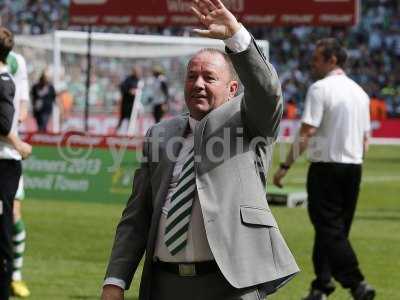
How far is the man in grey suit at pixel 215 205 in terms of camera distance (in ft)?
17.5

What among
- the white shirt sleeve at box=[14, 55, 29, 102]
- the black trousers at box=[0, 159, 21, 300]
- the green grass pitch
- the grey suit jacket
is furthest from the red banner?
the grey suit jacket

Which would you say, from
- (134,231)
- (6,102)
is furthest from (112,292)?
(6,102)

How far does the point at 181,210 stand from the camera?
5.44 metres

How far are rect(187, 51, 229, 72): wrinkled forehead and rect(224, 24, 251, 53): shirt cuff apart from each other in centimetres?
30

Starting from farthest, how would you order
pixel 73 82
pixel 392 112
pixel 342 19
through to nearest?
1. pixel 392 112
2. pixel 73 82
3. pixel 342 19

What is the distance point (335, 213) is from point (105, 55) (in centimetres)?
2546

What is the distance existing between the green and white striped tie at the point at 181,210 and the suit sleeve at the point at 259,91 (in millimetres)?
389

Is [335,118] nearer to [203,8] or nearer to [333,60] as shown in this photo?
[333,60]

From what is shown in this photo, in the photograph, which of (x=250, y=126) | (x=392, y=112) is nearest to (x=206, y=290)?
(x=250, y=126)

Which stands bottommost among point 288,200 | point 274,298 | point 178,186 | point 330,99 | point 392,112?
point 392,112

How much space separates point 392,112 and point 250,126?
39051mm

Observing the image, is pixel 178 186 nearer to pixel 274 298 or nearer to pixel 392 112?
pixel 274 298

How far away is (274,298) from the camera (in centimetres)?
1086

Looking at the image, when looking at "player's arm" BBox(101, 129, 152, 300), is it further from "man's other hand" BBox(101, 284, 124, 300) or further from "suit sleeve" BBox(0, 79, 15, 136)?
"suit sleeve" BBox(0, 79, 15, 136)
